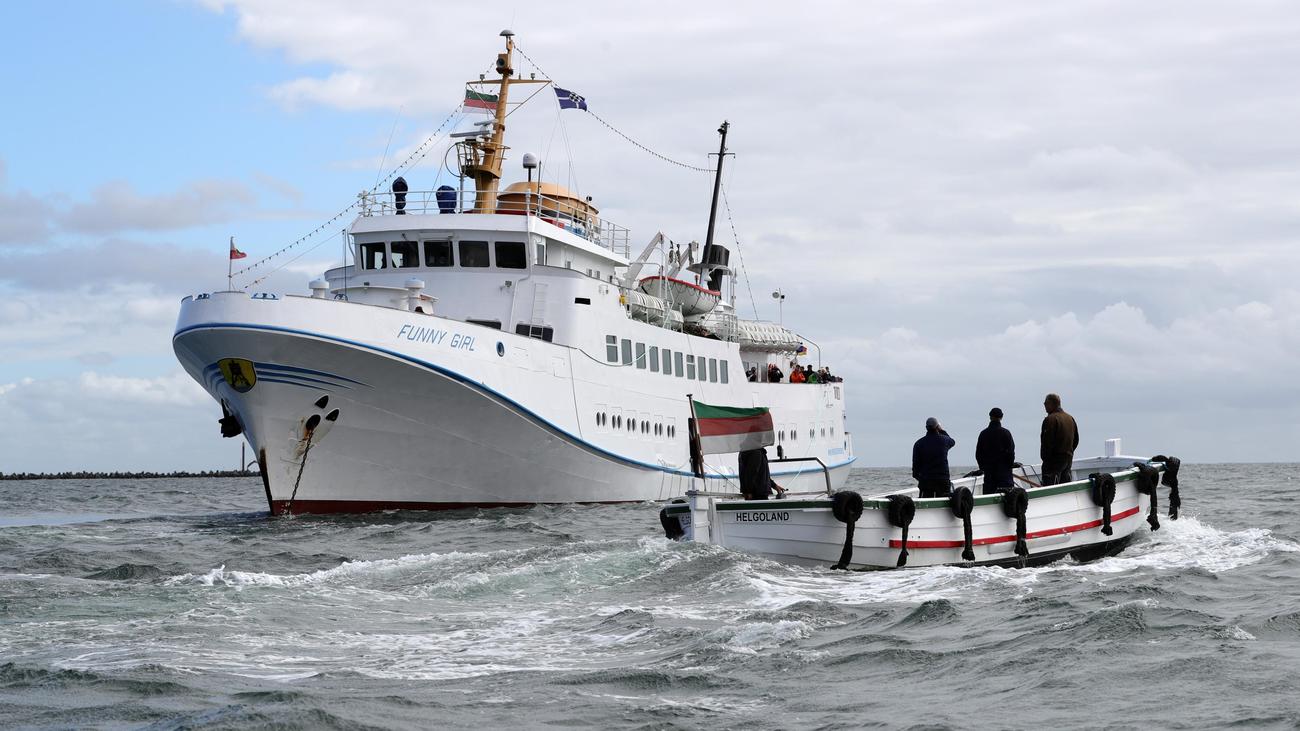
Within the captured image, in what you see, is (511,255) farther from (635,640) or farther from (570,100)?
(635,640)

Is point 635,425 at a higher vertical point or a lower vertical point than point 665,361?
lower

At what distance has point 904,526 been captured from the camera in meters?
A: 14.3

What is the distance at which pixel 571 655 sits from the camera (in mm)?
9984

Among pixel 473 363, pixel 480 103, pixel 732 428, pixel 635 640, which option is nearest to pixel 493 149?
pixel 480 103

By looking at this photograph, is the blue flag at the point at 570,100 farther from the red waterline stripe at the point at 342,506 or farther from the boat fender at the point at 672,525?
the boat fender at the point at 672,525

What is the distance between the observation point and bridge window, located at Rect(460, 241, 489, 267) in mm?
27688

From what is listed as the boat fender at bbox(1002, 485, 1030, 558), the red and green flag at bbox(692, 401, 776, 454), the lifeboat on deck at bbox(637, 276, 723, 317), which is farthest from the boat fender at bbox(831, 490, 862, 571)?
the lifeboat on deck at bbox(637, 276, 723, 317)

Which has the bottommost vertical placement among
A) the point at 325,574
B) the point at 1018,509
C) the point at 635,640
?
the point at 635,640

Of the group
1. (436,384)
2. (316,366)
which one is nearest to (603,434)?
(436,384)

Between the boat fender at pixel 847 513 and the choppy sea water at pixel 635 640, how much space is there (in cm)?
29

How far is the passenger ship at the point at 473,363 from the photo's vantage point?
22.4 meters

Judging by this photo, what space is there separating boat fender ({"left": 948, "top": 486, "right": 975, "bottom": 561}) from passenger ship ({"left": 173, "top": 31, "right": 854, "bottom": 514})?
587cm

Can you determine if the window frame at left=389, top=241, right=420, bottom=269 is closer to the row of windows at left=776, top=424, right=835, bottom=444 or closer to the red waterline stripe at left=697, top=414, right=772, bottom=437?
the red waterline stripe at left=697, top=414, right=772, bottom=437

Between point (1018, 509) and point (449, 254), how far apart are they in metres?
15.9
